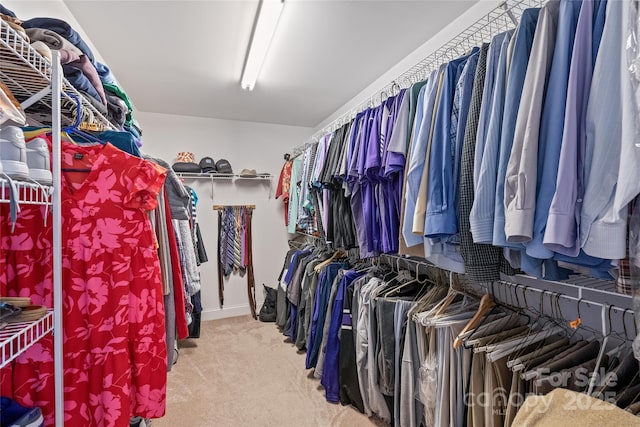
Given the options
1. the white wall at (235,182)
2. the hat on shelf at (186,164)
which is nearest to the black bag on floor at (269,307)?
the white wall at (235,182)

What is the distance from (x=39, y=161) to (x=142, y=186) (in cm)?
25

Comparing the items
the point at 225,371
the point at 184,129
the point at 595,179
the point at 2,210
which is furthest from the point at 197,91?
the point at 595,179

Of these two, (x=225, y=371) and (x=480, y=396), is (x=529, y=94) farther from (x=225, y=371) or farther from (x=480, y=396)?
(x=225, y=371)

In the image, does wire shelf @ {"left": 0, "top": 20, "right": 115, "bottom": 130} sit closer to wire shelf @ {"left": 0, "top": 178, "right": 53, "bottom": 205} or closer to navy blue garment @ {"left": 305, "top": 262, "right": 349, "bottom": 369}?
wire shelf @ {"left": 0, "top": 178, "right": 53, "bottom": 205}

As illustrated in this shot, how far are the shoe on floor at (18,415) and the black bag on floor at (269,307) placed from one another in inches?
114

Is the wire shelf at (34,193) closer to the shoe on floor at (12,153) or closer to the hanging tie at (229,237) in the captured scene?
the shoe on floor at (12,153)

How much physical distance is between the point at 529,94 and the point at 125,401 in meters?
1.49

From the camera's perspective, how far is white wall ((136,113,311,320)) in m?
3.56

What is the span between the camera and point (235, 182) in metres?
3.81

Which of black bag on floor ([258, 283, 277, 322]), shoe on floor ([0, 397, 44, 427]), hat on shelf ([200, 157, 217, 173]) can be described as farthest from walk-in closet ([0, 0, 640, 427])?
hat on shelf ([200, 157, 217, 173])

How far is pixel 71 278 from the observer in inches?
35.4

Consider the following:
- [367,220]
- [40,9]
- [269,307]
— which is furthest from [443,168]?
[269,307]

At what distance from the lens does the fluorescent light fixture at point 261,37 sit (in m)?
1.62

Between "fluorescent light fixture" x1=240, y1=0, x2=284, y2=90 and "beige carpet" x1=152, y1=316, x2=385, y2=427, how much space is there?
8.03 ft
